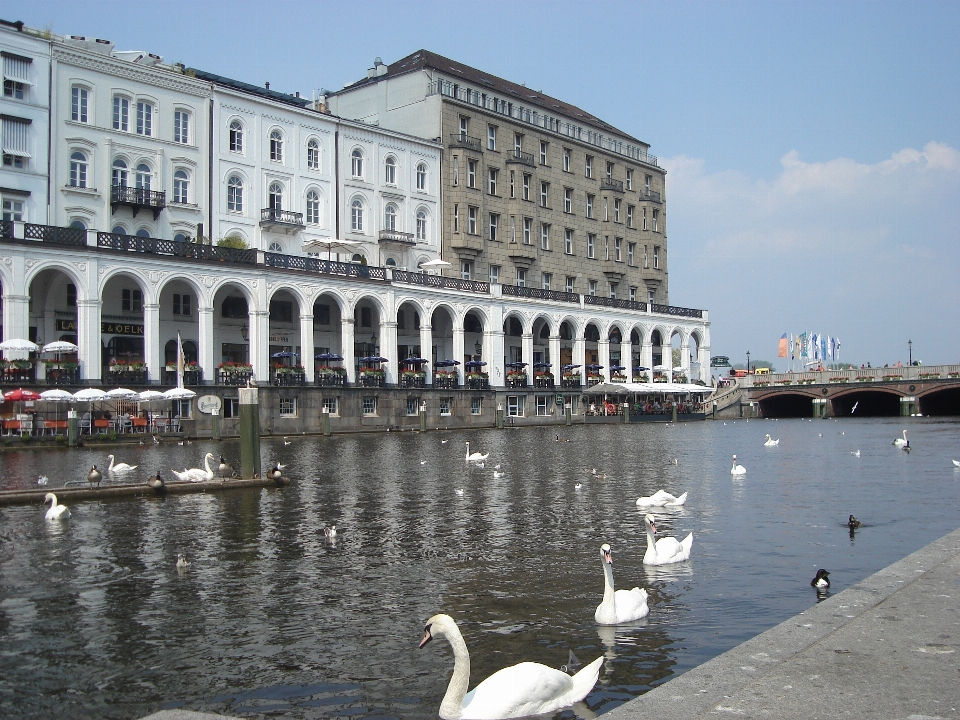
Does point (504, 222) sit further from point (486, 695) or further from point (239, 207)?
point (486, 695)

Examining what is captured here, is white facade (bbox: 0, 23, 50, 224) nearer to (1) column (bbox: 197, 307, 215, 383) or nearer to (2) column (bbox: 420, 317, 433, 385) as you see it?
(1) column (bbox: 197, 307, 215, 383)

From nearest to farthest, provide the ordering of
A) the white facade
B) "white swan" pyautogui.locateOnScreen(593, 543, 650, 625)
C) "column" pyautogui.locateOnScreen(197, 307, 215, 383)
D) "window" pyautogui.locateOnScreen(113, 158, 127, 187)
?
"white swan" pyautogui.locateOnScreen(593, 543, 650, 625), the white facade, "column" pyautogui.locateOnScreen(197, 307, 215, 383), "window" pyautogui.locateOnScreen(113, 158, 127, 187)

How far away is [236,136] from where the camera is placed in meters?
60.1

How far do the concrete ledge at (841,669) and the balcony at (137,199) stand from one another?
5111cm

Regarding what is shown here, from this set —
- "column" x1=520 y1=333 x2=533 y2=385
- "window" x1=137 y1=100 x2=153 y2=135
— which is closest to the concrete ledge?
"window" x1=137 y1=100 x2=153 y2=135

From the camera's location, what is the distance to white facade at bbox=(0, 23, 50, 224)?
49.3m

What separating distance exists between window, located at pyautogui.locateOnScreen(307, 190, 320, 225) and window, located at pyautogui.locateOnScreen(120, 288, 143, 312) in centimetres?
1431

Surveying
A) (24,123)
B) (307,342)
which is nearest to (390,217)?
(307,342)

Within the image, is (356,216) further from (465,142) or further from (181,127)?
(181,127)

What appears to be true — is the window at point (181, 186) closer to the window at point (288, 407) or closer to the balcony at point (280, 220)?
the balcony at point (280, 220)

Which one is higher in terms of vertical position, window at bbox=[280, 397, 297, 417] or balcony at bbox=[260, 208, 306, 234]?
balcony at bbox=[260, 208, 306, 234]

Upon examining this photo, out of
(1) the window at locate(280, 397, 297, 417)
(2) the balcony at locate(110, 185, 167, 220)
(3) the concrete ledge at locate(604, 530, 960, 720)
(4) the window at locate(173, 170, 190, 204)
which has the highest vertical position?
(4) the window at locate(173, 170, 190, 204)

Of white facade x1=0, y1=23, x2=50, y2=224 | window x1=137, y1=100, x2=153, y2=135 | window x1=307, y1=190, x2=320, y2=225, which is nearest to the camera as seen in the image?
white facade x1=0, y1=23, x2=50, y2=224

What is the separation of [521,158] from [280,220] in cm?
2511
